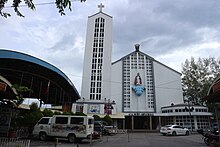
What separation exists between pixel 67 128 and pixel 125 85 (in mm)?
29059

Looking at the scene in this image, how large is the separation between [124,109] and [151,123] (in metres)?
6.23

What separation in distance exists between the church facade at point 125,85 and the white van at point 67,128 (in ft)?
74.8

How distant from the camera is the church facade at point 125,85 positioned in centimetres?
3769

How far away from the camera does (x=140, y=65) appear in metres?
43.8

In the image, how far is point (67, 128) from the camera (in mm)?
13172

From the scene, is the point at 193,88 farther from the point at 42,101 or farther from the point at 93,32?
the point at 42,101

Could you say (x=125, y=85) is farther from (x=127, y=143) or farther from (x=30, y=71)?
(x=127, y=143)

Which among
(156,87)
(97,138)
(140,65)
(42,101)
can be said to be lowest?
(97,138)

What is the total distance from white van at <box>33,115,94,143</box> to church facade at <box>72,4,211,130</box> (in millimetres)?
22790

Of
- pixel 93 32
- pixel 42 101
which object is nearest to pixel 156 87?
pixel 93 32

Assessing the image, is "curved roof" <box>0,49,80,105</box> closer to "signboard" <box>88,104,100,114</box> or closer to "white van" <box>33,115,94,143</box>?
"white van" <box>33,115,94,143</box>

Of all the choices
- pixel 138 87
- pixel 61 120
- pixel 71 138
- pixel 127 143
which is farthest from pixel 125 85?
Result: pixel 71 138

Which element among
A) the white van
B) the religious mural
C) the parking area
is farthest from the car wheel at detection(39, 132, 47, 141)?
the religious mural

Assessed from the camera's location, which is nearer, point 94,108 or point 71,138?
point 71,138
